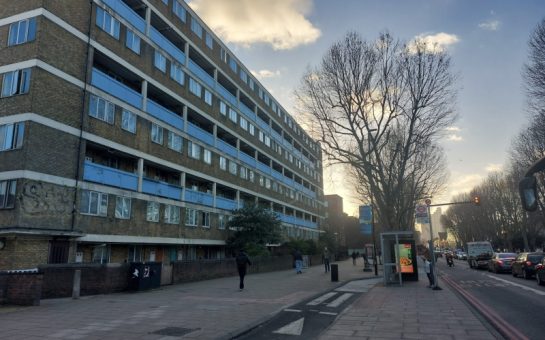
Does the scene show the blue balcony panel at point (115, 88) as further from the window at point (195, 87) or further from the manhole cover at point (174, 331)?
the manhole cover at point (174, 331)

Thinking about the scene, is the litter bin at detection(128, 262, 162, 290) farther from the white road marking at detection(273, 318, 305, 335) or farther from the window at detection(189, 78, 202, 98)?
the window at detection(189, 78, 202, 98)

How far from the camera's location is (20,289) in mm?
11836

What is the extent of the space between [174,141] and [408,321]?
24.7m

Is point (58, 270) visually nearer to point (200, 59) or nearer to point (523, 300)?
point (523, 300)

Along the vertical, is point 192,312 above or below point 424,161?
below

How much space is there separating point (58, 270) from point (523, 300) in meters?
16.4

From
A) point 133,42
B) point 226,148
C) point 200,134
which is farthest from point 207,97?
point 133,42

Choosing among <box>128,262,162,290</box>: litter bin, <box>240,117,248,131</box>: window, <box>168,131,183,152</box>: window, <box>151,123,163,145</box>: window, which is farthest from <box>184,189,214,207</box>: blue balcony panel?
<box>128,262,162,290</box>: litter bin

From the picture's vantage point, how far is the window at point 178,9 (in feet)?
108

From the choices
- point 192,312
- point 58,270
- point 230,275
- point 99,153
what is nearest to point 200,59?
point 99,153

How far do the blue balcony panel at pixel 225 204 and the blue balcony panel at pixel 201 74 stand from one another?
36.7 ft

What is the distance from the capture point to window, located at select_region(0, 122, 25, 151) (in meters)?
18.9

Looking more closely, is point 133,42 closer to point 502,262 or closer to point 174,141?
point 174,141

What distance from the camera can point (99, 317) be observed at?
32.5ft
